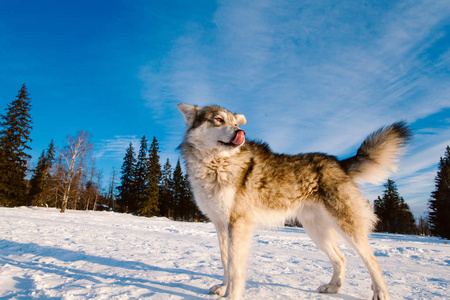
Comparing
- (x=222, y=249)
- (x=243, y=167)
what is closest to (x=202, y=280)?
(x=222, y=249)

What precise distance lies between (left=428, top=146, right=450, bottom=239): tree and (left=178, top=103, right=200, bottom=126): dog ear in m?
35.3

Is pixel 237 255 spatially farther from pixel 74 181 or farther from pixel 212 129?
pixel 74 181

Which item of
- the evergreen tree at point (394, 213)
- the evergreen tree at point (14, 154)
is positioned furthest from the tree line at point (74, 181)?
the evergreen tree at point (394, 213)

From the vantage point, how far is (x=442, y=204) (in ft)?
102

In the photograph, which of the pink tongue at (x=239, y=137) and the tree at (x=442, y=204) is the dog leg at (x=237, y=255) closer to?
the pink tongue at (x=239, y=137)

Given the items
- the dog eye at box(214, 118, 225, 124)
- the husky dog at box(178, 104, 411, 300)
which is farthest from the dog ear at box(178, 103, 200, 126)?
the dog eye at box(214, 118, 225, 124)

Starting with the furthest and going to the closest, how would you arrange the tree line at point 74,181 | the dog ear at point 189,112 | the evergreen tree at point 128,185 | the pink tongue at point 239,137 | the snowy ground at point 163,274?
the evergreen tree at point 128,185 < the tree line at point 74,181 < the dog ear at point 189,112 < the pink tongue at point 239,137 < the snowy ground at point 163,274

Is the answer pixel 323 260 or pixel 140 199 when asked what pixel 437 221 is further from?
pixel 140 199

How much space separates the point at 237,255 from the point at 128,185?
47615 millimetres

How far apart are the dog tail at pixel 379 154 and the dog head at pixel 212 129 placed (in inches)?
74.4

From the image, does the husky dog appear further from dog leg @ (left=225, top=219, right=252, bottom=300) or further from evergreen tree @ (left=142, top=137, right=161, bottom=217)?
evergreen tree @ (left=142, top=137, right=161, bottom=217)

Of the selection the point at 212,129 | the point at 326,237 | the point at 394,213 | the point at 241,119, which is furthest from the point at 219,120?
the point at 394,213

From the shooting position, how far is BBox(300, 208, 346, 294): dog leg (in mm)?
3509

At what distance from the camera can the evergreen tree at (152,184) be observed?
40.8 metres
